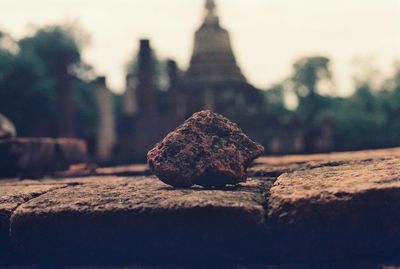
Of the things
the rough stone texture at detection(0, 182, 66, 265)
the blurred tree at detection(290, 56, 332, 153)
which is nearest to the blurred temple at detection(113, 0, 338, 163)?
the rough stone texture at detection(0, 182, 66, 265)

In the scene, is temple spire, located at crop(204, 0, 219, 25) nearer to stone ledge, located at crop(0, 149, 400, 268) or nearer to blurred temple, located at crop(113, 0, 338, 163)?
blurred temple, located at crop(113, 0, 338, 163)

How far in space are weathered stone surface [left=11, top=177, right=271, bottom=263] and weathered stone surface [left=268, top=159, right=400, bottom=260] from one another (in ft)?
0.36

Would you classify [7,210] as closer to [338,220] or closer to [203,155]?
[203,155]

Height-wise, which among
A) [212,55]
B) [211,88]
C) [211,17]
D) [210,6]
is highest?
[210,6]

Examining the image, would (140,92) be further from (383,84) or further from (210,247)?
(383,84)

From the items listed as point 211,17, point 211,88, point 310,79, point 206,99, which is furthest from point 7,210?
point 310,79

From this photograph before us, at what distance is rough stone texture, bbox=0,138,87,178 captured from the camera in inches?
180

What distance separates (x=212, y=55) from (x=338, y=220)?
82.7 ft

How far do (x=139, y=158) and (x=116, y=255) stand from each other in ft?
22.2

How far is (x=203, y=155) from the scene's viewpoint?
241 centimetres

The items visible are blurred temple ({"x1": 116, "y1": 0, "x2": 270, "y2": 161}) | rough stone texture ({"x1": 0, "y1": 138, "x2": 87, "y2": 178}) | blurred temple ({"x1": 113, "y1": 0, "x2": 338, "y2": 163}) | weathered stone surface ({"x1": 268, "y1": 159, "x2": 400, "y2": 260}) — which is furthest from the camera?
blurred temple ({"x1": 116, "y1": 0, "x2": 270, "y2": 161})

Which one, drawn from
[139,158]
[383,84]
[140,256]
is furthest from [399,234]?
[383,84]

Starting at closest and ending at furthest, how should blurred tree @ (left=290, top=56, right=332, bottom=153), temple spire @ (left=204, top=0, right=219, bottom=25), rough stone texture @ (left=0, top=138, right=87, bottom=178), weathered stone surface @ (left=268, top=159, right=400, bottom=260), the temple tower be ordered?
weathered stone surface @ (left=268, top=159, right=400, bottom=260)
rough stone texture @ (left=0, top=138, right=87, bottom=178)
the temple tower
temple spire @ (left=204, top=0, right=219, bottom=25)
blurred tree @ (left=290, top=56, right=332, bottom=153)

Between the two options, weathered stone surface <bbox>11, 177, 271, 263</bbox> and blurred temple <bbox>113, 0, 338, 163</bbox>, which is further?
blurred temple <bbox>113, 0, 338, 163</bbox>
